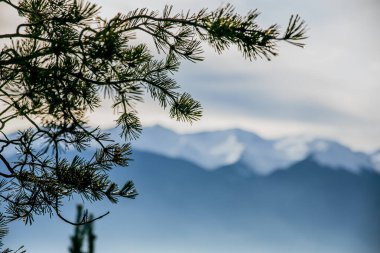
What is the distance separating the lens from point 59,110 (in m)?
2.23

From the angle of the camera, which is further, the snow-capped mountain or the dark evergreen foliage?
the snow-capped mountain

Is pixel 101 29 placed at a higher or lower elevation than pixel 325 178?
lower

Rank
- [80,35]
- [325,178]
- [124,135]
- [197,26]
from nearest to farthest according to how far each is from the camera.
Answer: [80,35] → [197,26] → [124,135] → [325,178]

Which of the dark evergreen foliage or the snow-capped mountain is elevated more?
the snow-capped mountain

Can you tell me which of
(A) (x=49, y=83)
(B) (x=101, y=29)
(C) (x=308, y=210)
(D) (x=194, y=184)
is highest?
(D) (x=194, y=184)

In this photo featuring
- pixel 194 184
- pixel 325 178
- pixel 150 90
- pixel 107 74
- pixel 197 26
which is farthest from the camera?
pixel 194 184

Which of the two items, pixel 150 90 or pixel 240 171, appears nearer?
pixel 150 90

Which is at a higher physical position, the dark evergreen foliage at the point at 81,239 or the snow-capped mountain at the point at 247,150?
the snow-capped mountain at the point at 247,150

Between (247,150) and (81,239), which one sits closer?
(81,239)

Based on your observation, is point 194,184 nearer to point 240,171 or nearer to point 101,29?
point 240,171

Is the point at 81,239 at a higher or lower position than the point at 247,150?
lower

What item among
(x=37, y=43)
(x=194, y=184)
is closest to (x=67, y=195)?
(x=37, y=43)

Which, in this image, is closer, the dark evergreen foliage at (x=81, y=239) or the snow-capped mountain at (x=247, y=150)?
the dark evergreen foliage at (x=81, y=239)

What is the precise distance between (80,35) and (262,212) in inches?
6387
